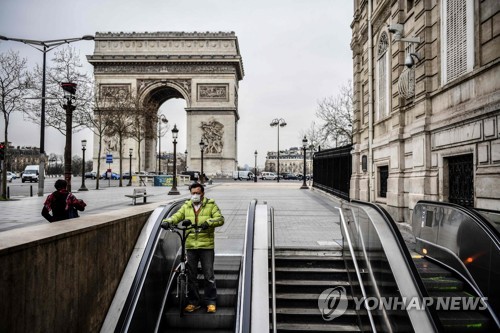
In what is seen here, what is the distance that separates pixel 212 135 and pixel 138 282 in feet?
149

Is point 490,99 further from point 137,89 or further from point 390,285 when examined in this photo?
point 137,89

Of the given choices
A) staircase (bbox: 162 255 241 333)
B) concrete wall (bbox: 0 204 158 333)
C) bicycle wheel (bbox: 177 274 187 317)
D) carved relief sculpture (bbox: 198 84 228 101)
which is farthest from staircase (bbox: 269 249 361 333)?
carved relief sculpture (bbox: 198 84 228 101)

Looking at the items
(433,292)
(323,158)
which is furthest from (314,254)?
(323,158)

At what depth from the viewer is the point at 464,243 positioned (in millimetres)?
5234

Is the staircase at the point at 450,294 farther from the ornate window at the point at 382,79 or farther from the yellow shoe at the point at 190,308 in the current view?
the ornate window at the point at 382,79

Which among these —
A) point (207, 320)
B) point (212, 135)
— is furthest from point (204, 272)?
point (212, 135)

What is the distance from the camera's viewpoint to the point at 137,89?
5119cm

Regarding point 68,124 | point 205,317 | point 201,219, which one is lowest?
point 205,317

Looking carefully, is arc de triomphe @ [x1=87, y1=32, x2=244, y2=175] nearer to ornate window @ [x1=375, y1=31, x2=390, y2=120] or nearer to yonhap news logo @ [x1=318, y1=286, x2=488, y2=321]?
ornate window @ [x1=375, y1=31, x2=390, y2=120]

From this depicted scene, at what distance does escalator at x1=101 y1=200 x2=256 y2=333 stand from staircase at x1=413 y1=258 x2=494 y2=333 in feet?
8.20

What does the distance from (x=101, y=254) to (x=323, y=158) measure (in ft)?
64.4

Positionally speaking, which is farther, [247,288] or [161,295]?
[161,295]

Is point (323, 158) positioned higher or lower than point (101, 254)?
higher

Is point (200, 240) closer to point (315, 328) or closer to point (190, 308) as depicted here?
point (190, 308)
